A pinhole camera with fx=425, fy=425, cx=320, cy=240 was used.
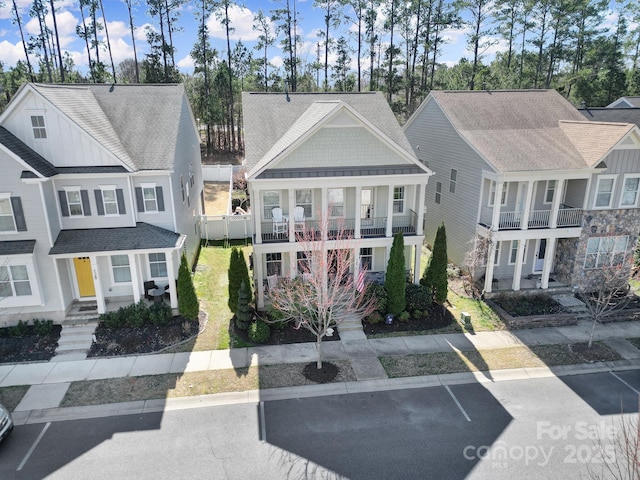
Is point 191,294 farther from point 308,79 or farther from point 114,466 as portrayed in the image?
point 308,79

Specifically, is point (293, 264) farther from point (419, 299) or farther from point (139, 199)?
point (139, 199)

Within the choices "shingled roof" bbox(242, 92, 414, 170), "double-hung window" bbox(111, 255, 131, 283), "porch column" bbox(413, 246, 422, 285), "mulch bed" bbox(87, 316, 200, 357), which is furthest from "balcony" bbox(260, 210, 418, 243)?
"double-hung window" bbox(111, 255, 131, 283)

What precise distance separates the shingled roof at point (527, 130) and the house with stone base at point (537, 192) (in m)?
0.06

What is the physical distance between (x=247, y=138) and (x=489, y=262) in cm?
1338

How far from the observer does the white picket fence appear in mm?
28469

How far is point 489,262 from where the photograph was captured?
2102 cm

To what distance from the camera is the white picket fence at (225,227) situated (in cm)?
2847

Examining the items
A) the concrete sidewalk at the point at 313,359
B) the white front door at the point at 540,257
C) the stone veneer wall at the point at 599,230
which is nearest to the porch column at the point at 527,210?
the white front door at the point at 540,257

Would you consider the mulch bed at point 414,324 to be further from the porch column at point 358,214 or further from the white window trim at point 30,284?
the white window trim at point 30,284

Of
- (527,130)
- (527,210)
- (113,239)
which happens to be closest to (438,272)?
(527,210)

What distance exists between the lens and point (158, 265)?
788 inches

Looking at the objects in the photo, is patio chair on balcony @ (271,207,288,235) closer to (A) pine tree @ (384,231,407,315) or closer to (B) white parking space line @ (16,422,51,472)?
(A) pine tree @ (384,231,407,315)

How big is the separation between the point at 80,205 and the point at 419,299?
15.7 meters

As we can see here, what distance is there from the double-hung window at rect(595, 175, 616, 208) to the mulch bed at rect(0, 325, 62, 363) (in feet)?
84.2
